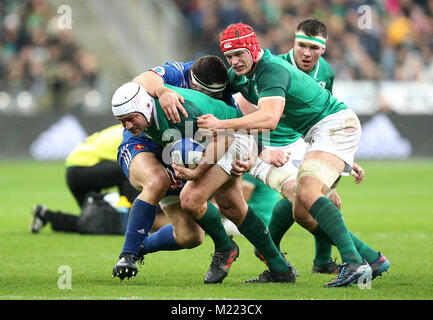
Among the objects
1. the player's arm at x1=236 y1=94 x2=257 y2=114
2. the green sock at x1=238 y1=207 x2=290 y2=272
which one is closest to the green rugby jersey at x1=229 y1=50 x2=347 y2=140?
the player's arm at x1=236 y1=94 x2=257 y2=114

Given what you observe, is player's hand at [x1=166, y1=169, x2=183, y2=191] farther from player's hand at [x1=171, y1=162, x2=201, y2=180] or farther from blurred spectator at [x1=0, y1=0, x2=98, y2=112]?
blurred spectator at [x1=0, y1=0, x2=98, y2=112]

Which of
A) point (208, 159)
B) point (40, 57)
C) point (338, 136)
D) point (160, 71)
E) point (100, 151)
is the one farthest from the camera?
point (40, 57)

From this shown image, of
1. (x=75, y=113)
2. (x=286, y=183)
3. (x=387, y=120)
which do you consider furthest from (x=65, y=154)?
(x=286, y=183)

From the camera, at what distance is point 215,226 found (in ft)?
21.0

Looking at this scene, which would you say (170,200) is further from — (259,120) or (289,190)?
(259,120)

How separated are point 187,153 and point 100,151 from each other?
369 cm

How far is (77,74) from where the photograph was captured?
2044 centimetres

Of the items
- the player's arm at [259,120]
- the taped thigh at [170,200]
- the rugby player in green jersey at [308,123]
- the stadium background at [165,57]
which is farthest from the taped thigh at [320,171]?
the stadium background at [165,57]

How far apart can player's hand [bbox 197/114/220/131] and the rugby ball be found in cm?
22

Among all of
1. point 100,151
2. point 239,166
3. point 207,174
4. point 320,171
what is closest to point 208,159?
point 207,174

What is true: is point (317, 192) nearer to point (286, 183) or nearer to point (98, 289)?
point (286, 183)

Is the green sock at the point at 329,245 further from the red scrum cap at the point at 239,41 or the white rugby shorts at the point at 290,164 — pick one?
the red scrum cap at the point at 239,41

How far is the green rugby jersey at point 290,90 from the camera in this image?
6.07 metres

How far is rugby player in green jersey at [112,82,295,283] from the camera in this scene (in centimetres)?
610
